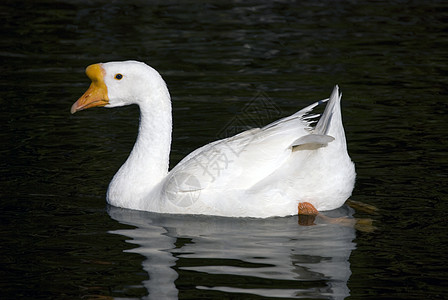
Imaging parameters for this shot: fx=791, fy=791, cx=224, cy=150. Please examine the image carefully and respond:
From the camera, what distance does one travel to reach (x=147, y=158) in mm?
7848

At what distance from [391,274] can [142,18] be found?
12.5m

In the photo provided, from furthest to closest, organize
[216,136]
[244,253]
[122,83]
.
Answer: [216,136]
[122,83]
[244,253]

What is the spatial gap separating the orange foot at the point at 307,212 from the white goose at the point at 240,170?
2cm

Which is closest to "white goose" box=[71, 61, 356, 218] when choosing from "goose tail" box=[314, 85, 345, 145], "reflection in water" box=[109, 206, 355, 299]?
"goose tail" box=[314, 85, 345, 145]

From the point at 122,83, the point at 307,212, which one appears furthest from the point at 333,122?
the point at 122,83

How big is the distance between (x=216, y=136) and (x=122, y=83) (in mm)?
2594

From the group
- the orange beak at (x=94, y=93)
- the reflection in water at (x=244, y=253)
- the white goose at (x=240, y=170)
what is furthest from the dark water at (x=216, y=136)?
the orange beak at (x=94, y=93)

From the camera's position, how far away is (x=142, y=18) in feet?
57.5

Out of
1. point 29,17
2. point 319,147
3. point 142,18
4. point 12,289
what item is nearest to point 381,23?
point 142,18

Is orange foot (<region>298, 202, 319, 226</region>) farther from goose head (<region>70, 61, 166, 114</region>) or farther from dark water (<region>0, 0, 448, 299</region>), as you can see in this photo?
goose head (<region>70, 61, 166, 114</region>)

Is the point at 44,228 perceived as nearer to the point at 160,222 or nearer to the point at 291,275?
the point at 160,222

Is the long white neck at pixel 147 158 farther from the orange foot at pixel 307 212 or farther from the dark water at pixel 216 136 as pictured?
the orange foot at pixel 307 212

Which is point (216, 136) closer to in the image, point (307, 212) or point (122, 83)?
point (122, 83)

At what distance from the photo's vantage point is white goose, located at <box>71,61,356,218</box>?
7.37 m
